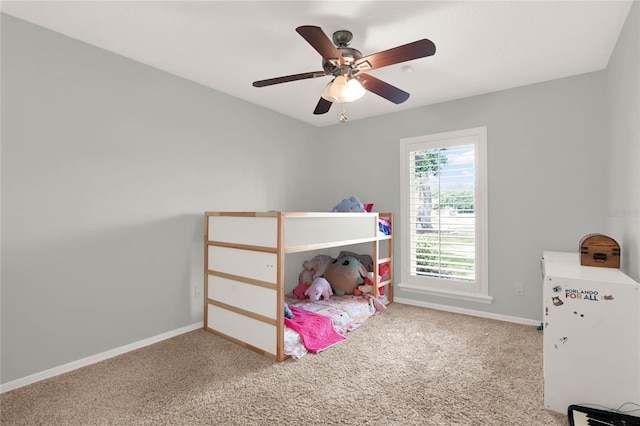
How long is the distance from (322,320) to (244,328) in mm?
650

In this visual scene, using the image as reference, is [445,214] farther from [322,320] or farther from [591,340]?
[591,340]

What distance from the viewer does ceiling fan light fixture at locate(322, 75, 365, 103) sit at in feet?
6.59

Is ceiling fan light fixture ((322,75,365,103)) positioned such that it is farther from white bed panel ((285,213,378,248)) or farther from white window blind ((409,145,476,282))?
white window blind ((409,145,476,282))

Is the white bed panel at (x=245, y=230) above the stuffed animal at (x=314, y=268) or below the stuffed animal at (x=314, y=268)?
above

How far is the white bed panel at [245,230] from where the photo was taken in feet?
7.75

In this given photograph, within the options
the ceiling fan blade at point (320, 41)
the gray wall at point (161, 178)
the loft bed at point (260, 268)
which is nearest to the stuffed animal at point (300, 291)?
the loft bed at point (260, 268)

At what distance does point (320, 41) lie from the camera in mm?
1672

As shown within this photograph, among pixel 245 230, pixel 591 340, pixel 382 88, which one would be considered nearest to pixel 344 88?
pixel 382 88

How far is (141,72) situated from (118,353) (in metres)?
2.18

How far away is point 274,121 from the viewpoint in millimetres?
3729

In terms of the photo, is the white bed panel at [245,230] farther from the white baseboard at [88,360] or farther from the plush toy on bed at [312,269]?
the plush toy on bed at [312,269]

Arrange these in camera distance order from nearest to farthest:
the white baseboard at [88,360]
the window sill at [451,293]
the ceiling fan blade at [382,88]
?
the white baseboard at [88,360] < the ceiling fan blade at [382,88] < the window sill at [451,293]

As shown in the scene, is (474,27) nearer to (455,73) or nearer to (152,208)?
(455,73)

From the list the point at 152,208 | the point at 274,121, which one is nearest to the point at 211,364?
the point at 152,208
